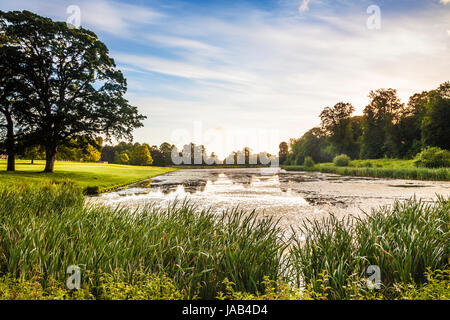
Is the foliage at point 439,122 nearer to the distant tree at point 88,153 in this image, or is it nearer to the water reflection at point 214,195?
the water reflection at point 214,195

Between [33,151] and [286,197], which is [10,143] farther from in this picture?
[286,197]

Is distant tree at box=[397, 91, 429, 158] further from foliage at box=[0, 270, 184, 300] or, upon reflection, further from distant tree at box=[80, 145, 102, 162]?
foliage at box=[0, 270, 184, 300]

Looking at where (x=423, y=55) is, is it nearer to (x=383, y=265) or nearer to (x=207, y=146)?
(x=383, y=265)

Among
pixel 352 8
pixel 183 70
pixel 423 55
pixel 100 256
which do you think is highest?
pixel 183 70

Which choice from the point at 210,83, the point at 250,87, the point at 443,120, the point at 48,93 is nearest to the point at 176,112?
the point at 210,83

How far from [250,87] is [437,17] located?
18.5 m

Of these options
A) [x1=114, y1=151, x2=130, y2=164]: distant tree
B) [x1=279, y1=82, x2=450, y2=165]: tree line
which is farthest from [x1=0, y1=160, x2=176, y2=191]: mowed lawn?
[x1=114, y1=151, x2=130, y2=164]: distant tree

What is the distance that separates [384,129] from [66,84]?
6042 centimetres

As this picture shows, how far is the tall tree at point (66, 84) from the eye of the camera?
71.9ft

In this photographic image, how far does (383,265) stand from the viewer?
353 cm

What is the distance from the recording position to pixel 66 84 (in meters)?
24.0

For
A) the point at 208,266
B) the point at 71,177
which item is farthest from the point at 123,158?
the point at 208,266

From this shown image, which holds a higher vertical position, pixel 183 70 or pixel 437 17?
pixel 183 70
